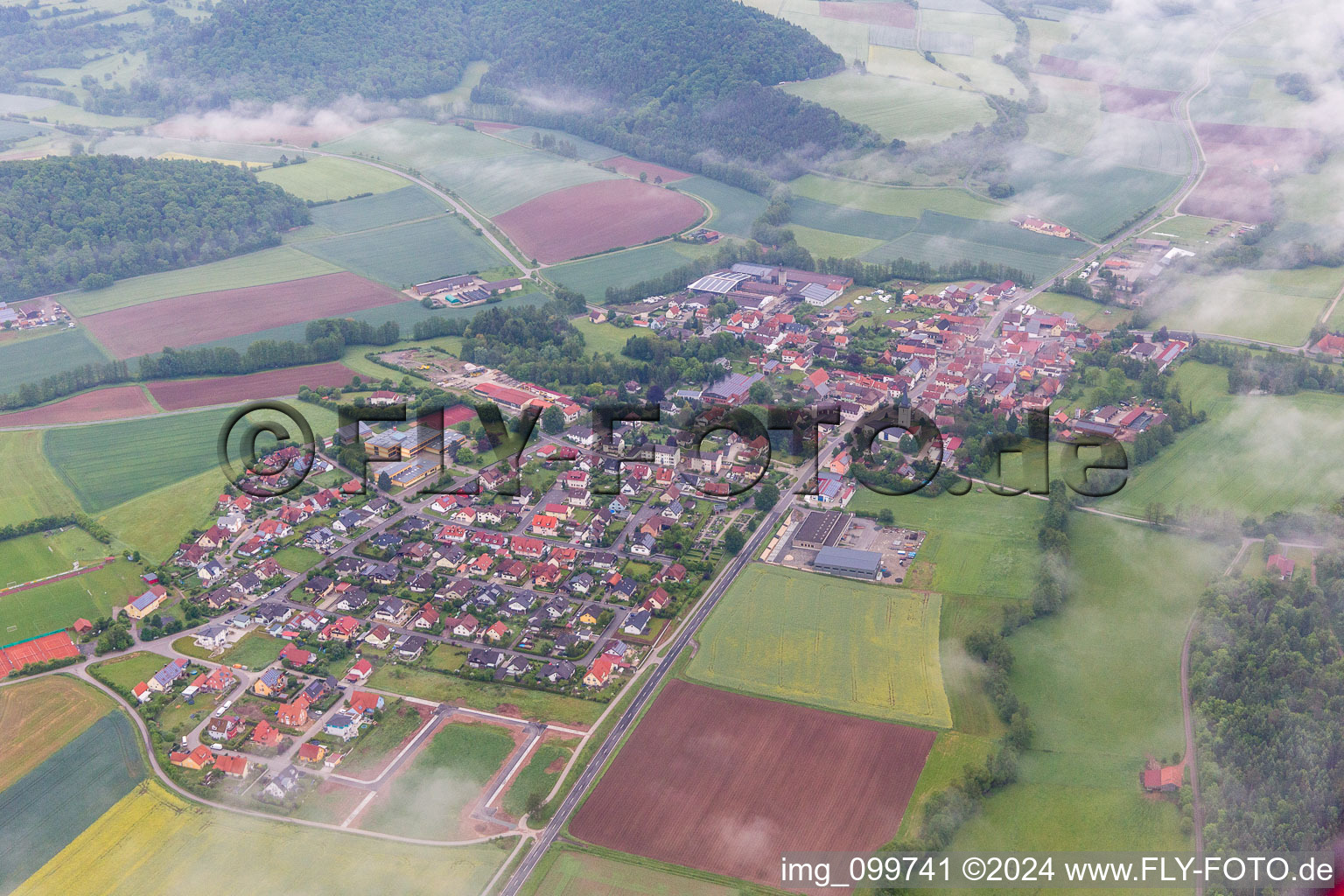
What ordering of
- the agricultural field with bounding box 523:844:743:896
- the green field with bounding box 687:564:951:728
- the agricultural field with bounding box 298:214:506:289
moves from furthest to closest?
the agricultural field with bounding box 298:214:506:289, the green field with bounding box 687:564:951:728, the agricultural field with bounding box 523:844:743:896

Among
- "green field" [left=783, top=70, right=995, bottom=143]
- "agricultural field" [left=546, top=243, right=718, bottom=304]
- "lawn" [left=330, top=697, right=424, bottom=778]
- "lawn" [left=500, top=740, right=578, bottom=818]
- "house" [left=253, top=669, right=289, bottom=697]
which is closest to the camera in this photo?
"lawn" [left=500, top=740, right=578, bottom=818]

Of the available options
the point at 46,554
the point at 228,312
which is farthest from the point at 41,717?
the point at 228,312

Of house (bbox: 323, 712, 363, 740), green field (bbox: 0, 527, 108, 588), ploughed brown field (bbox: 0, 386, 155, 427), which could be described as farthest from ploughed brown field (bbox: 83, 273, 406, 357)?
house (bbox: 323, 712, 363, 740)

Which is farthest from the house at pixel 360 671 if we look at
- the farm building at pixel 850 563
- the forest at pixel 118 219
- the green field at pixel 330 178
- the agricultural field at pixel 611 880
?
the green field at pixel 330 178

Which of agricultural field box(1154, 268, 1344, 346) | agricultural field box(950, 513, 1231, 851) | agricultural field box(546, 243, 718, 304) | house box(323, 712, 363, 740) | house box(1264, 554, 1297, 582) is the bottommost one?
agricultural field box(950, 513, 1231, 851)

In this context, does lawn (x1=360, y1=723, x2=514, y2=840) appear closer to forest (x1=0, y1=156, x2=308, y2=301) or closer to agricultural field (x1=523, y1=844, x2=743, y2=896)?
agricultural field (x1=523, y1=844, x2=743, y2=896)

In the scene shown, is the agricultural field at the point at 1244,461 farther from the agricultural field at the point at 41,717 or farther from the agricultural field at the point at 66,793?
the agricultural field at the point at 41,717
